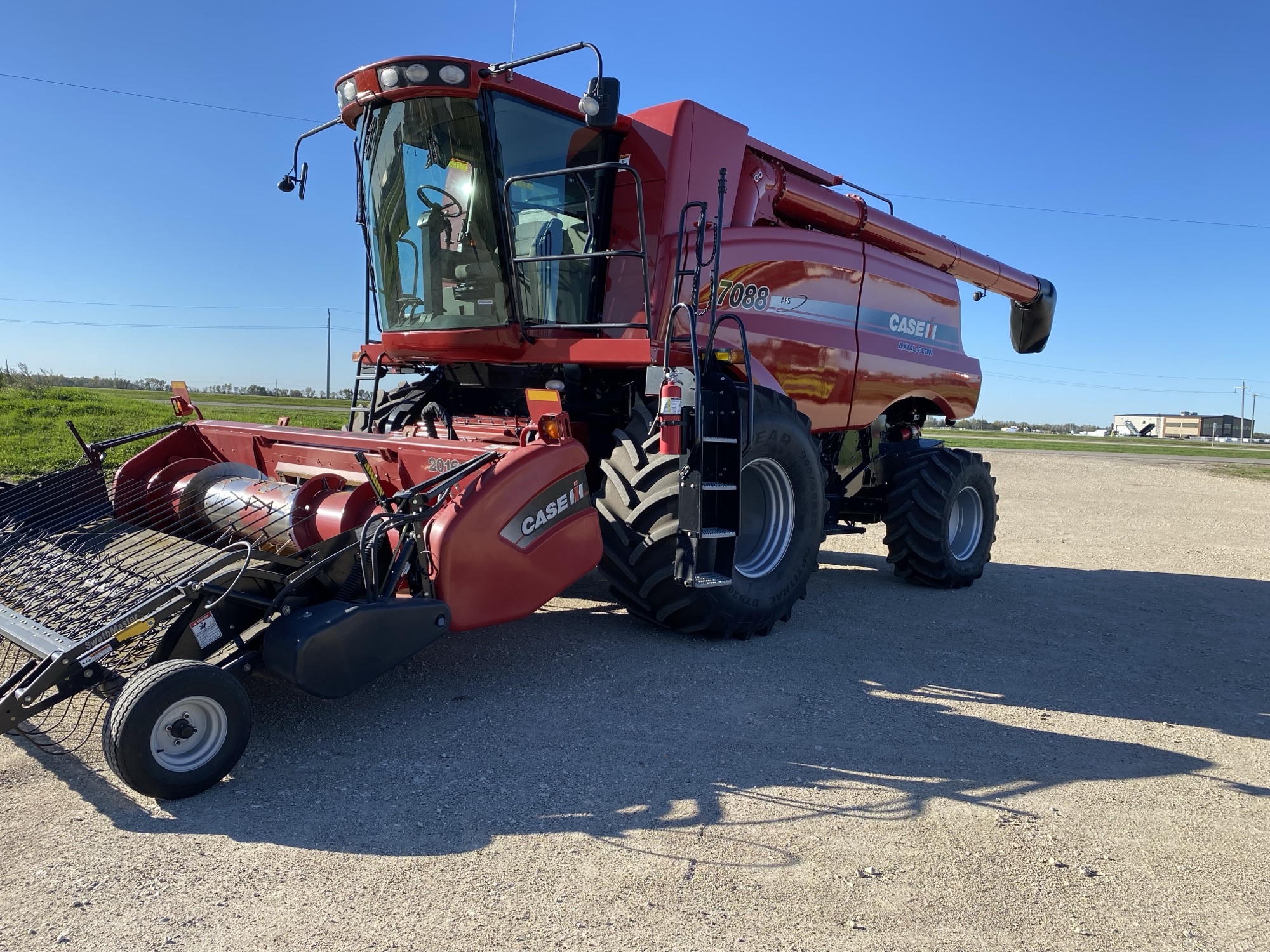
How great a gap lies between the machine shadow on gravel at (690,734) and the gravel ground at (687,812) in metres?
0.02

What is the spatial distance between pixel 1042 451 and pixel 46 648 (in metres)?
39.0

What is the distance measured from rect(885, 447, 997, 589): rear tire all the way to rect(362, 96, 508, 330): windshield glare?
13.2 ft

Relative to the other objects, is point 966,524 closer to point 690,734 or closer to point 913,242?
point 913,242

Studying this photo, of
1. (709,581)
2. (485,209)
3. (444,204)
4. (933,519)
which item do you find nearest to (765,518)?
(709,581)

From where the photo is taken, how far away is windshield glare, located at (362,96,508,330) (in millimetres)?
4926

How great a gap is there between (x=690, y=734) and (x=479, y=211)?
3.09m

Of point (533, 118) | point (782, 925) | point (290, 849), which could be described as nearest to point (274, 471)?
point (533, 118)

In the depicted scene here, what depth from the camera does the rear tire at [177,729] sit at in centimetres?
281

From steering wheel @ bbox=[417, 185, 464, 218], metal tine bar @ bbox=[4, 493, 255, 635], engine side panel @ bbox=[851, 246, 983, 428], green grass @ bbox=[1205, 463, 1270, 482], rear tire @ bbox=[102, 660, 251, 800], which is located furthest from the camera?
green grass @ bbox=[1205, 463, 1270, 482]

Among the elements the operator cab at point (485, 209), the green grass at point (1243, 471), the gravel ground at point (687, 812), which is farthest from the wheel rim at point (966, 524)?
the green grass at point (1243, 471)

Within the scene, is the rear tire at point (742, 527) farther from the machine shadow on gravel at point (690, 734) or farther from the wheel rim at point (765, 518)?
the machine shadow on gravel at point (690, 734)

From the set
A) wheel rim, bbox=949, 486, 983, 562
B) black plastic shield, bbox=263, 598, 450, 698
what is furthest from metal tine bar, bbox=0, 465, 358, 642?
wheel rim, bbox=949, 486, 983, 562

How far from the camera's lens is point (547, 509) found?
4.19 m

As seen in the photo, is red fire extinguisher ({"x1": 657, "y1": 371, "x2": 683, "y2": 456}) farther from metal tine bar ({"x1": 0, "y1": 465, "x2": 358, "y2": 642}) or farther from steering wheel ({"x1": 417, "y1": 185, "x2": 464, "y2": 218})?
metal tine bar ({"x1": 0, "y1": 465, "x2": 358, "y2": 642})
